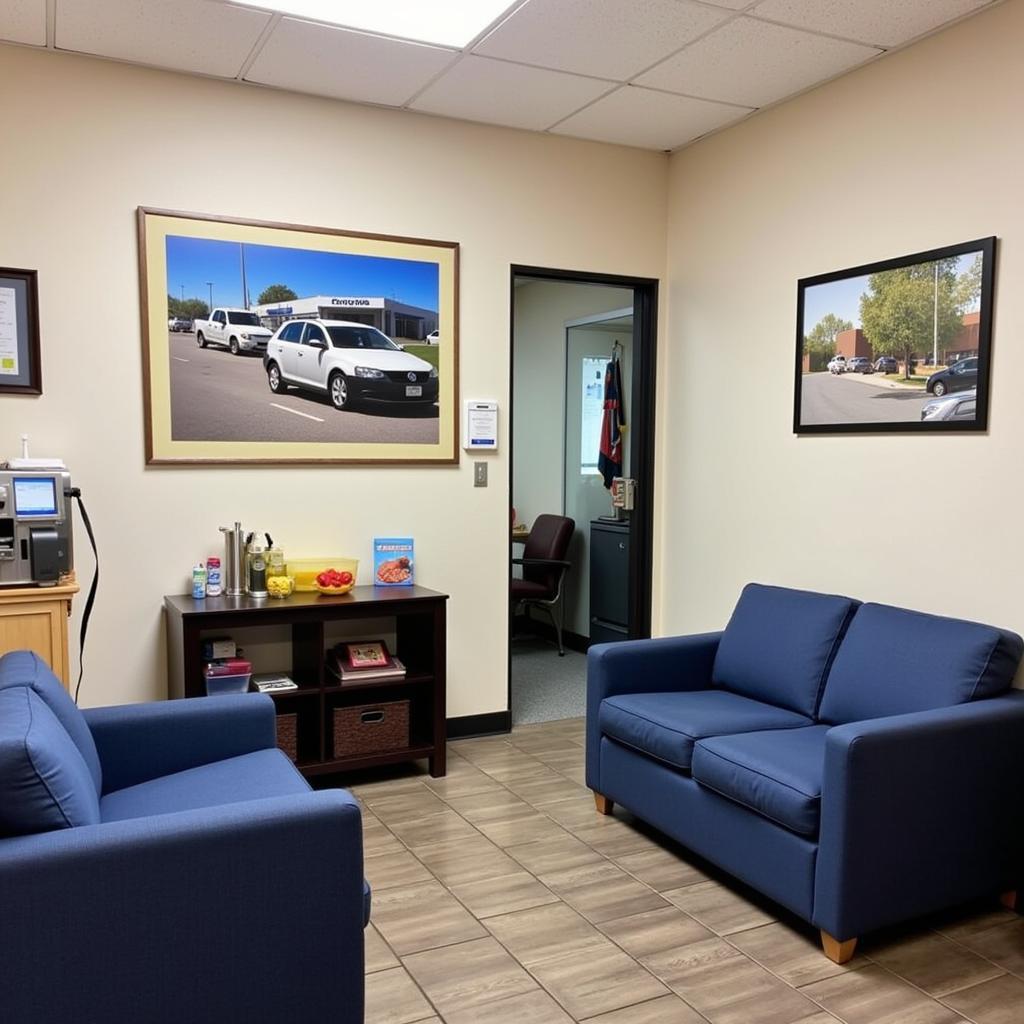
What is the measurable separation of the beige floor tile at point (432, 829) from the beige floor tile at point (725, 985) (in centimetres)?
93

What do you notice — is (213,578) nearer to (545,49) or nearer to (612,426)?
(545,49)

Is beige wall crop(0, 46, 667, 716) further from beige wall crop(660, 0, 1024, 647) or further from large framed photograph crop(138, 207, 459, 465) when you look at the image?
beige wall crop(660, 0, 1024, 647)

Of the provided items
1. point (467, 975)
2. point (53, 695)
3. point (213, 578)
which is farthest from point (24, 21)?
point (467, 975)

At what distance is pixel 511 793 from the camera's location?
3471 mm

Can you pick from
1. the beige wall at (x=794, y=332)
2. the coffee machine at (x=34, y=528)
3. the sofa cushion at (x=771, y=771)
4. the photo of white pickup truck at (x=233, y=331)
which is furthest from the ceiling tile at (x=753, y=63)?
the coffee machine at (x=34, y=528)

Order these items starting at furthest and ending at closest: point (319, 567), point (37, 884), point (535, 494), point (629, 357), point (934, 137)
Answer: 1. point (535, 494)
2. point (629, 357)
3. point (319, 567)
4. point (934, 137)
5. point (37, 884)

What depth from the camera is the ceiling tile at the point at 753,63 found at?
3031 millimetres

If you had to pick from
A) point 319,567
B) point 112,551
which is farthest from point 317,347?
point 112,551

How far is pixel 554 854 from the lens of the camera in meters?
2.97

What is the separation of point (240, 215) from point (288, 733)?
2018 mm

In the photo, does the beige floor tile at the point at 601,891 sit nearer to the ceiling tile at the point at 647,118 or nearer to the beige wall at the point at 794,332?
the beige wall at the point at 794,332

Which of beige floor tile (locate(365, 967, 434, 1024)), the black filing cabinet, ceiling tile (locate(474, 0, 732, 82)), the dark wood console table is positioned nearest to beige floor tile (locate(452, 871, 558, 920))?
beige floor tile (locate(365, 967, 434, 1024))

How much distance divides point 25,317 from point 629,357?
3391 mm

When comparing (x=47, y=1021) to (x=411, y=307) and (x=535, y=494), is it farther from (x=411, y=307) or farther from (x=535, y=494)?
(x=535, y=494)
